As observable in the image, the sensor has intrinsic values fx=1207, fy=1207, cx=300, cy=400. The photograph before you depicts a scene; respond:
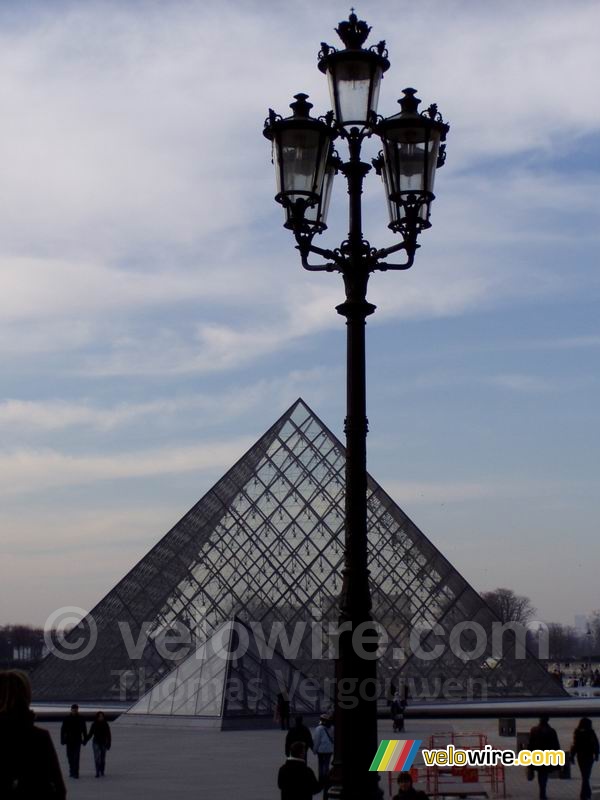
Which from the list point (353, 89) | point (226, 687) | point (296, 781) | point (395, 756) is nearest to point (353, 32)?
point (353, 89)

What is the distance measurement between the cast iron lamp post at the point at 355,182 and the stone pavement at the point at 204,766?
6.81 meters

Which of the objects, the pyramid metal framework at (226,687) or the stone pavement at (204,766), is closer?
the stone pavement at (204,766)

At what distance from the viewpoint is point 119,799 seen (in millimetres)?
12438

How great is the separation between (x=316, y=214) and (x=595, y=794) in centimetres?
792

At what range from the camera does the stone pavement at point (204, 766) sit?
13.1 m

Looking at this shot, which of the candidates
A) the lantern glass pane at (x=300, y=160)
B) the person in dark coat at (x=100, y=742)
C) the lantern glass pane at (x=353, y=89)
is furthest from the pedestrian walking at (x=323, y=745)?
the lantern glass pane at (x=353, y=89)

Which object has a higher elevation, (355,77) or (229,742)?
(355,77)

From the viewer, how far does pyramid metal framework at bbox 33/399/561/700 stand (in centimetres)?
3462

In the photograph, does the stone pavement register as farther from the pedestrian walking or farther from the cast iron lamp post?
the cast iron lamp post

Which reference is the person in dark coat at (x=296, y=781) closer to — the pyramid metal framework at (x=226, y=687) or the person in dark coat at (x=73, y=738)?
the person in dark coat at (x=73, y=738)

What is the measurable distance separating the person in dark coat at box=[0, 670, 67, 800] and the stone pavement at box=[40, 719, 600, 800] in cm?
930

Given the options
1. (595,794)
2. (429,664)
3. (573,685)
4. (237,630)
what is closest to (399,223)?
(595,794)

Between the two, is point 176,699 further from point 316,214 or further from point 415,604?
point 316,214

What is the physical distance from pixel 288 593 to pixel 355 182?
95.6 feet
